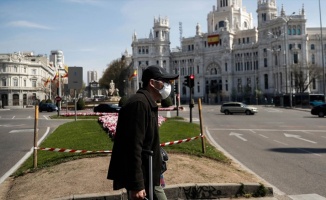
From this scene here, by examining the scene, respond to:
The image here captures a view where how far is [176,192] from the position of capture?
21.0 ft

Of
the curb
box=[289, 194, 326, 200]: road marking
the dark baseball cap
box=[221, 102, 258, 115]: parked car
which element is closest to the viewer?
the dark baseball cap

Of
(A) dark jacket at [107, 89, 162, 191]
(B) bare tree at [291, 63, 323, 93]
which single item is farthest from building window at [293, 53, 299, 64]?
(A) dark jacket at [107, 89, 162, 191]

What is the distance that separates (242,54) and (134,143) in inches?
4151

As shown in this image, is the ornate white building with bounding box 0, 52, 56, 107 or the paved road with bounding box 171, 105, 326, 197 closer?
the paved road with bounding box 171, 105, 326, 197

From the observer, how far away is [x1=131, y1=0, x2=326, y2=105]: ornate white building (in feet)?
281

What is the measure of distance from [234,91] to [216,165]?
315ft

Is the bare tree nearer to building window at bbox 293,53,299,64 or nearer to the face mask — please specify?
building window at bbox 293,53,299,64

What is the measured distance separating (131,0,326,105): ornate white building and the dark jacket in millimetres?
76368

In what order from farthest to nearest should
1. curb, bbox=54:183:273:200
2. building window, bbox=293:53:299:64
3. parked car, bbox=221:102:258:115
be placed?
building window, bbox=293:53:299:64 → parked car, bbox=221:102:258:115 → curb, bbox=54:183:273:200

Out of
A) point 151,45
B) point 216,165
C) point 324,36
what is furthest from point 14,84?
point 216,165

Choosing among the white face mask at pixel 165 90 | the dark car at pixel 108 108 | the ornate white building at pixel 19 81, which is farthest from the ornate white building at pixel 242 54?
the white face mask at pixel 165 90

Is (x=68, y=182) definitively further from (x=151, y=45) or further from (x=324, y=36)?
(x=151, y=45)

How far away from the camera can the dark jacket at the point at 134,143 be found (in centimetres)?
341

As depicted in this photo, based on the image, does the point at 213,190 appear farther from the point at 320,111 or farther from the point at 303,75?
the point at 303,75
